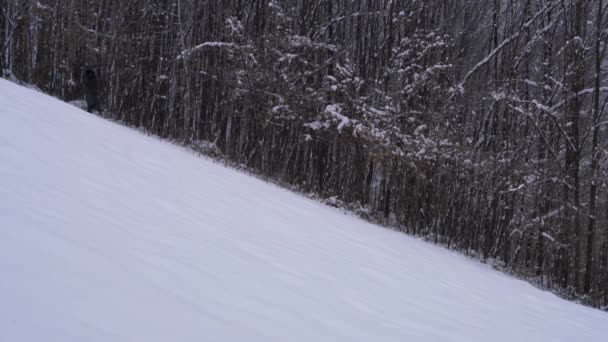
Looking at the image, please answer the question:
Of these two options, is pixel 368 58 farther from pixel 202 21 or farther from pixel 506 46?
pixel 202 21

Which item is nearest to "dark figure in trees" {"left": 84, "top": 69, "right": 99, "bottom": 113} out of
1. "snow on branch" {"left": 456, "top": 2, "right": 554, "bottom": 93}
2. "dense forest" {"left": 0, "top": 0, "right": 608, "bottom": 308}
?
"dense forest" {"left": 0, "top": 0, "right": 608, "bottom": 308}

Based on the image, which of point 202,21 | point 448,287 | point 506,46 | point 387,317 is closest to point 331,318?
point 387,317

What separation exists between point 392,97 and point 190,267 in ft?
29.5

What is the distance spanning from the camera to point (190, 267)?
2979 millimetres

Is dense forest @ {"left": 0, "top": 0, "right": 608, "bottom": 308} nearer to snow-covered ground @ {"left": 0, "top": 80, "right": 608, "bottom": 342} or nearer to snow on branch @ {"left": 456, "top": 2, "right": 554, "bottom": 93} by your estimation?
snow on branch @ {"left": 456, "top": 2, "right": 554, "bottom": 93}

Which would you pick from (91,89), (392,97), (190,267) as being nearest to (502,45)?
(392,97)

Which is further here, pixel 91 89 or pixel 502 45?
pixel 502 45

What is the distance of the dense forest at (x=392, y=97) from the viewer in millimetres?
9938

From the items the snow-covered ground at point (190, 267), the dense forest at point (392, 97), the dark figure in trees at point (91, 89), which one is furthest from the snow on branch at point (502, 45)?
the dark figure in trees at point (91, 89)

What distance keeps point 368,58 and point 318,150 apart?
3682 mm

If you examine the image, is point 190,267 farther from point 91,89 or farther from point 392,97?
point 91,89

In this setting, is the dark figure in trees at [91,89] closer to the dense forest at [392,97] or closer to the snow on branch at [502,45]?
the dense forest at [392,97]

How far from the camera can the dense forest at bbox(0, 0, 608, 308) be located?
994 cm

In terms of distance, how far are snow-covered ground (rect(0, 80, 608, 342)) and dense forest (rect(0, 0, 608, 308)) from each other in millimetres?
4064
